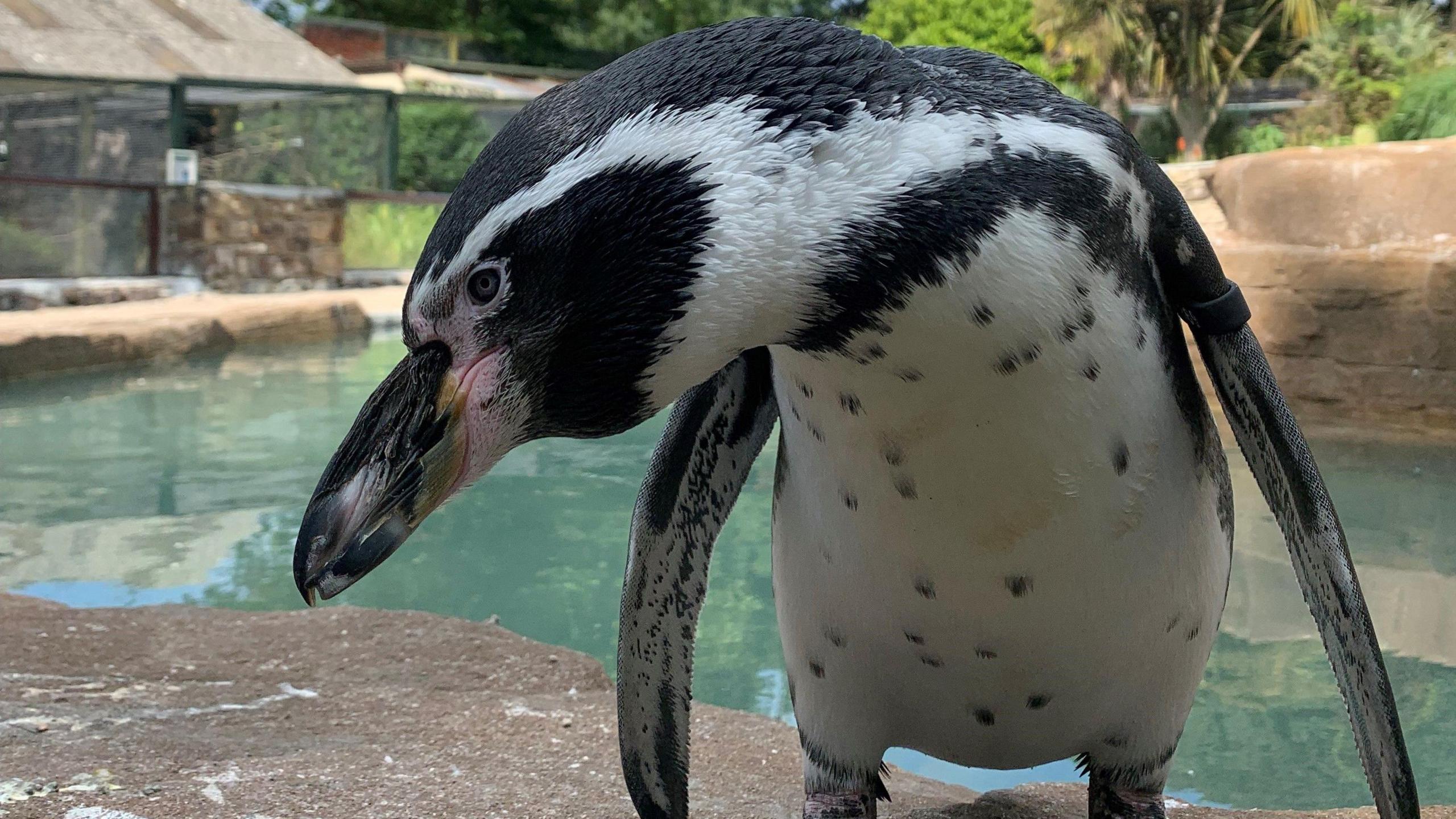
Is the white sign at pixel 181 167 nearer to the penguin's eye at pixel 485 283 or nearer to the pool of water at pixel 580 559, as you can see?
the pool of water at pixel 580 559

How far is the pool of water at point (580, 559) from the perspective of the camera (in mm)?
3344

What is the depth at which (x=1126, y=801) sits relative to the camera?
1.75 m

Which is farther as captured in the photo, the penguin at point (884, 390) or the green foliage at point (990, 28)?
the green foliage at point (990, 28)

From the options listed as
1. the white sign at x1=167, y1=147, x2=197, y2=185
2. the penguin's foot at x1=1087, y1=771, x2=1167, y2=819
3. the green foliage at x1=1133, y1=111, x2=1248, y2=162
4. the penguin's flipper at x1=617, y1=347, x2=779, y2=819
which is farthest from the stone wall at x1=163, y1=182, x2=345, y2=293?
the penguin's foot at x1=1087, y1=771, x2=1167, y2=819

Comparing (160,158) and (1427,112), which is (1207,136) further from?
(160,158)

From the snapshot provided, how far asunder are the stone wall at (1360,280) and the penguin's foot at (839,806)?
19.0ft

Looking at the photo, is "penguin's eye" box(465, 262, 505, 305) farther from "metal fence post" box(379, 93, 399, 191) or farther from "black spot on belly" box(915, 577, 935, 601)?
"metal fence post" box(379, 93, 399, 191)

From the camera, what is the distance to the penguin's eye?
1.08 meters

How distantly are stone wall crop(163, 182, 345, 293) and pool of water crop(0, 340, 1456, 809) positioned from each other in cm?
464

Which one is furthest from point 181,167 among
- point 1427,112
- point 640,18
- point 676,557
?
point 640,18

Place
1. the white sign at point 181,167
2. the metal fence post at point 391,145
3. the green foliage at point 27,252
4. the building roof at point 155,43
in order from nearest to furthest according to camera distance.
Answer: the green foliage at point 27,252 < the building roof at point 155,43 < the white sign at point 181,167 < the metal fence post at point 391,145

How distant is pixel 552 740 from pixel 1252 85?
22.4 metres

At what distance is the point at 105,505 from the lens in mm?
5641

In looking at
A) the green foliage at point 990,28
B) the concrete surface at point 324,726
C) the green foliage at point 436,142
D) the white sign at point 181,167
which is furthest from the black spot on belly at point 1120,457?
the green foliage at point 990,28
